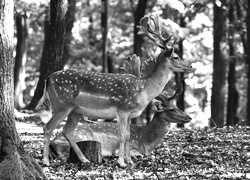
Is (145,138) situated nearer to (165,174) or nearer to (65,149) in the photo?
(65,149)

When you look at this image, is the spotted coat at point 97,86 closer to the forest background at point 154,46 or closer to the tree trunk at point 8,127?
the tree trunk at point 8,127

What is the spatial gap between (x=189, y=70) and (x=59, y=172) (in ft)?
8.93

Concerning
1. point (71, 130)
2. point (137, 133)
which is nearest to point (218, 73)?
point (137, 133)

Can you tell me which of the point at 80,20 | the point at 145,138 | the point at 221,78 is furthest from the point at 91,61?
the point at 145,138

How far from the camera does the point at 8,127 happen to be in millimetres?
7262

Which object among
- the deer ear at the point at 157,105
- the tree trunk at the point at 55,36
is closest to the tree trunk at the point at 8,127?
the deer ear at the point at 157,105

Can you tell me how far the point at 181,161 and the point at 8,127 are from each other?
3.23 metres

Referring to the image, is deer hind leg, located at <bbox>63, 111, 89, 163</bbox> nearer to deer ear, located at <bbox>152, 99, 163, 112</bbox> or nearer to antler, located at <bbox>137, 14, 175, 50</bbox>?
deer ear, located at <bbox>152, 99, 163, 112</bbox>

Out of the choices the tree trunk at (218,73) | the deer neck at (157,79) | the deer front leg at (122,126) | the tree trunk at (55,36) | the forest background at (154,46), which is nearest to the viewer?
the deer front leg at (122,126)

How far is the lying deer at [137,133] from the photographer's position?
10.4m

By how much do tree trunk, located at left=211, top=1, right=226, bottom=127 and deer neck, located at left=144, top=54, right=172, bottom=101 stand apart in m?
9.68

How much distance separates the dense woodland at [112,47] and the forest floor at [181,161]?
0.31m

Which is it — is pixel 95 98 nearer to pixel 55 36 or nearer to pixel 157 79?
pixel 157 79

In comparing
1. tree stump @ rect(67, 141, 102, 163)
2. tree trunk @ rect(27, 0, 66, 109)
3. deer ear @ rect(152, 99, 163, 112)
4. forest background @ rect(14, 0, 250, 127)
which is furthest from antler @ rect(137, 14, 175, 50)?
forest background @ rect(14, 0, 250, 127)
